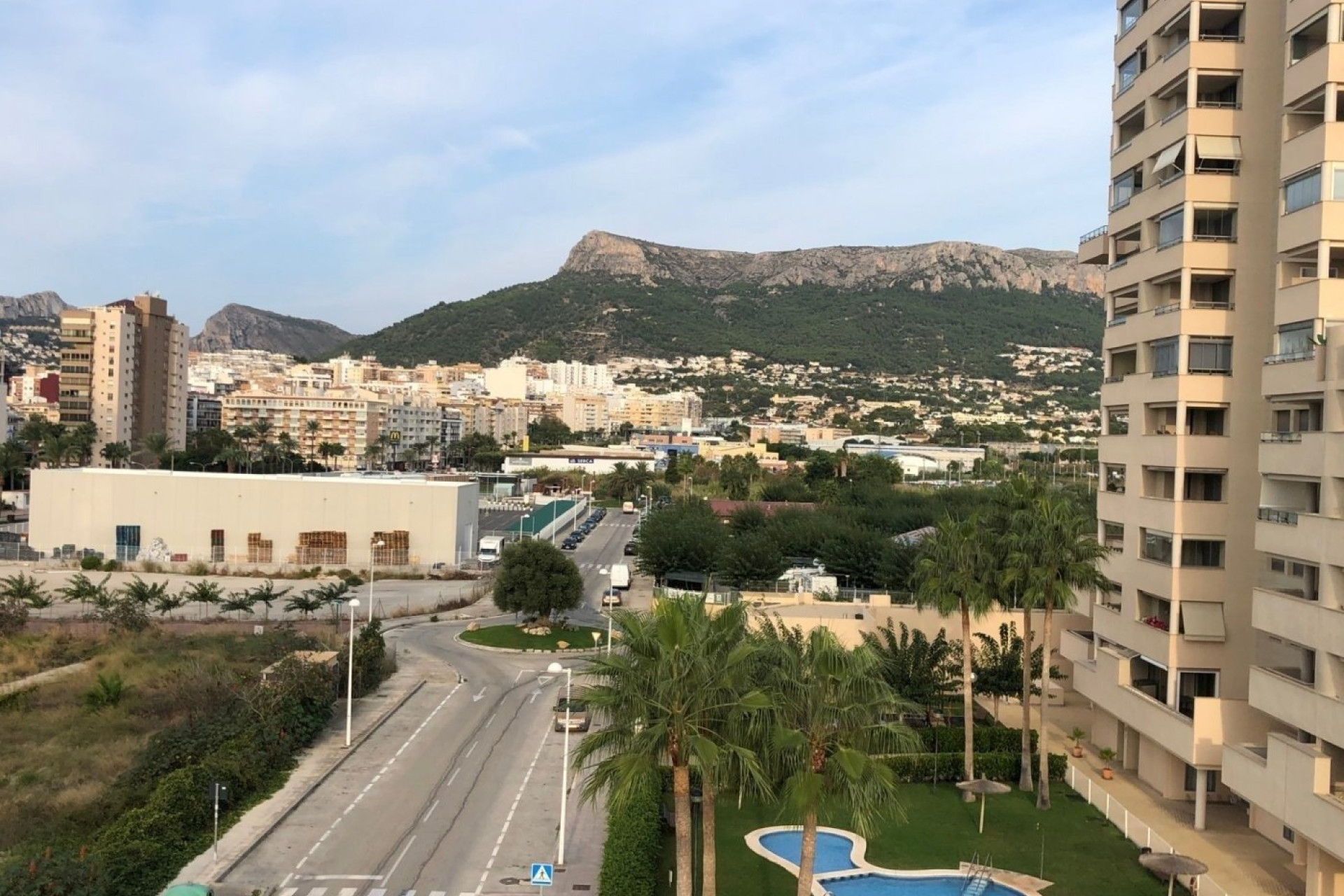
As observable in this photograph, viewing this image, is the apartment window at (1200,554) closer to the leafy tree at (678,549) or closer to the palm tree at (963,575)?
the palm tree at (963,575)

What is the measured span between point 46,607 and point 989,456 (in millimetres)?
132234

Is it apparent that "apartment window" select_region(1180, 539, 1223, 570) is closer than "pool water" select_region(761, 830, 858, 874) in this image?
No

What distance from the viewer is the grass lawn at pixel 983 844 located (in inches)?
865

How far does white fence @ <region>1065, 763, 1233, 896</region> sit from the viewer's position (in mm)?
21234

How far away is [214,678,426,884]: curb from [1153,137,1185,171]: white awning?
26063 millimetres

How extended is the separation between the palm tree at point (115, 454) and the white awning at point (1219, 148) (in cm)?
11403

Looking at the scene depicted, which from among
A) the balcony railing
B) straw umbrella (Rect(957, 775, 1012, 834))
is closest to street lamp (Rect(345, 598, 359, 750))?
straw umbrella (Rect(957, 775, 1012, 834))

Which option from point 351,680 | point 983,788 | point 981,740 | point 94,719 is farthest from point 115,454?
point 983,788

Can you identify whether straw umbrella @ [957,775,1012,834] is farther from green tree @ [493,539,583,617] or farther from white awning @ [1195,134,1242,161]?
green tree @ [493,539,583,617]

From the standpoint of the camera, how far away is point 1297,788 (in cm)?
2022

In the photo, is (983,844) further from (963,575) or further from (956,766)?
(963,575)

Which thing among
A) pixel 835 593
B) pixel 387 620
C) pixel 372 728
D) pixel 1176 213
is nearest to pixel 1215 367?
pixel 1176 213

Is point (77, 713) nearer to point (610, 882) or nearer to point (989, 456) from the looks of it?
point (610, 882)

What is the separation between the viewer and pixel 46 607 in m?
49.3
